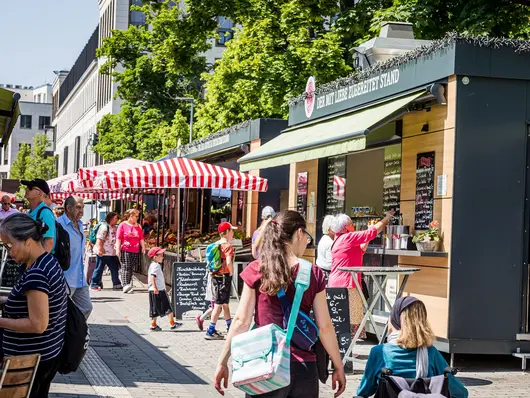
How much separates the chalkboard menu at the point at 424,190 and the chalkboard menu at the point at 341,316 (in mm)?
2019

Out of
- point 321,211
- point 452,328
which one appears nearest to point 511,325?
point 452,328

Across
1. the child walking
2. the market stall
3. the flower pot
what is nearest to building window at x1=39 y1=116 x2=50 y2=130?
the child walking

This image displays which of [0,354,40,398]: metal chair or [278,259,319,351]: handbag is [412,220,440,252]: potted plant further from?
[0,354,40,398]: metal chair

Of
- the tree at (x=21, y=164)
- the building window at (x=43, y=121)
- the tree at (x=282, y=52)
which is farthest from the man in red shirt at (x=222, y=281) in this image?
the building window at (x=43, y=121)

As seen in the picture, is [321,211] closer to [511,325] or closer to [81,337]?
[511,325]

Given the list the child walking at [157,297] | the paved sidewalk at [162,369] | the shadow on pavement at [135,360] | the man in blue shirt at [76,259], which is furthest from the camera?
the child walking at [157,297]

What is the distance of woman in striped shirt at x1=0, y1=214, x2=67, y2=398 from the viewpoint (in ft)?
16.8

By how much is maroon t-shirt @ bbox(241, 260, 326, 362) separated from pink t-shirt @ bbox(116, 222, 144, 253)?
650 inches

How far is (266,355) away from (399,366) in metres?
1.00

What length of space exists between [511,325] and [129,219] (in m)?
12.0

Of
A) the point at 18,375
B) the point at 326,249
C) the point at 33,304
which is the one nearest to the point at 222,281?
the point at 326,249

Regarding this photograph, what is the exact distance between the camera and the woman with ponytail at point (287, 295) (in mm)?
5004

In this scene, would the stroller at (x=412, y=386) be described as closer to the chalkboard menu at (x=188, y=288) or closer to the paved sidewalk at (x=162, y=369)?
the paved sidewalk at (x=162, y=369)

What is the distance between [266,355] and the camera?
490 cm
